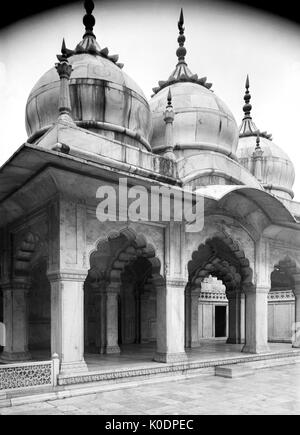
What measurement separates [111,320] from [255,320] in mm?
3795

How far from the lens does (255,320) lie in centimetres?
1147

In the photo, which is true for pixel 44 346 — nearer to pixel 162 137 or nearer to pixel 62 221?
pixel 62 221

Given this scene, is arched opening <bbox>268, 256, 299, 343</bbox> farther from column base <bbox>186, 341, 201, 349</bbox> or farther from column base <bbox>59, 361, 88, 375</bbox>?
column base <bbox>59, 361, 88, 375</bbox>

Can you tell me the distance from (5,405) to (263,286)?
745cm

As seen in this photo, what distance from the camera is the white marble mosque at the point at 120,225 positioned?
7875mm

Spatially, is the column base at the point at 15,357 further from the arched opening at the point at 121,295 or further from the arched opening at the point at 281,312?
the arched opening at the point at 281,312

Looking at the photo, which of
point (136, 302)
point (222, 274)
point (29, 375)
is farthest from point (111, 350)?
point (222, 274)

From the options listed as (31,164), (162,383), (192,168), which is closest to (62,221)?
(31,164)

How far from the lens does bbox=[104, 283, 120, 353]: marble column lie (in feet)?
37.2

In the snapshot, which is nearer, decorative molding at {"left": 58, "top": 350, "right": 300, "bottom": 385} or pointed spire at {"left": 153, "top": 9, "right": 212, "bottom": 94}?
decorative molding at {"left": 58, "top": 350, "right": 300, "bottom": 385}

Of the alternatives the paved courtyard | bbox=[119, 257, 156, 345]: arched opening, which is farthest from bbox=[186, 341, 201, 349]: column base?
the paved courtyard

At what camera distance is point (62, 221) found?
25.8ft

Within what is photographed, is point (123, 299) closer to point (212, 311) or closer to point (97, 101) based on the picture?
point (212, 311)

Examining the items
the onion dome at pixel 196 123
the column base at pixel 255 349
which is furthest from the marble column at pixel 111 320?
the onion dome at pixel 196 123
